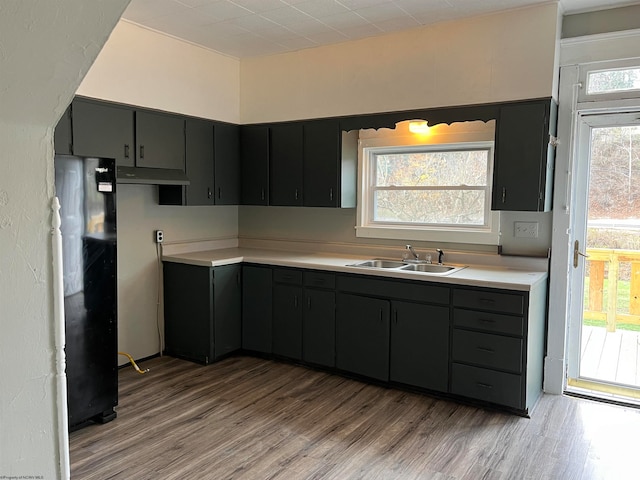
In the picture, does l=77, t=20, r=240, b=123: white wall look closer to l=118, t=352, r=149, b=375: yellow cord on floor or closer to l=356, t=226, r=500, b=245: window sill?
l=356, t=226, r=500, b=245: window sill

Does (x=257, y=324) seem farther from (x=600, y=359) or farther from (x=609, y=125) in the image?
(x=609, y=125)

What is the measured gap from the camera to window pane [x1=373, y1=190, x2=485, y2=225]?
4.03m

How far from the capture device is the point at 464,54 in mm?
3674

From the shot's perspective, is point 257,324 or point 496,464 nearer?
point 496,464

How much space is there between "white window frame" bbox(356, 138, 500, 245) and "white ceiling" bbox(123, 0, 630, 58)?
929 millimetres

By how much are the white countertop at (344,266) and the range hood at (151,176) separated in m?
0.66

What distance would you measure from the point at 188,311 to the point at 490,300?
2.43 m

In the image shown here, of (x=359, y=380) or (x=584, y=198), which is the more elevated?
(x=584, y=198)

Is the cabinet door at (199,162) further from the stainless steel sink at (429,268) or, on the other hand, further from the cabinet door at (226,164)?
the stainless steel sink at (429,268)

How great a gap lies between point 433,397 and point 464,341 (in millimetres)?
491

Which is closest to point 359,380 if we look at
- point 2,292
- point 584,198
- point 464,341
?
point 464,341

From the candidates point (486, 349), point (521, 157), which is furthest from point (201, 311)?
point (521, 157)

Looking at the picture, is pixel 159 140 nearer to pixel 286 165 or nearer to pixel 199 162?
pixel 199 162

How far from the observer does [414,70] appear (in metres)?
3.88
